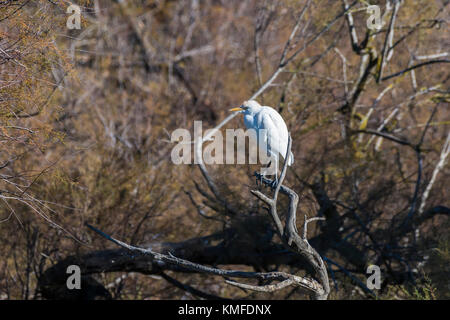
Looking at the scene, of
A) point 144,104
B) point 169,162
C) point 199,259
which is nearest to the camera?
point 199,259

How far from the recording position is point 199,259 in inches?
280

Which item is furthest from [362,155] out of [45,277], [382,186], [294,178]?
[45,277]

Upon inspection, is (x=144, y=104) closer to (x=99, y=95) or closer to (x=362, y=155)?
(x=99, y=95)

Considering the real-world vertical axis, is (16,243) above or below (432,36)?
below

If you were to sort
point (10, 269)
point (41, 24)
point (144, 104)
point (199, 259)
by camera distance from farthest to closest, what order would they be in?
point (144, 104) < point (10, 269) < point (199, 259) < point (41, 24)

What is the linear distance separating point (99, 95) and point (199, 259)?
709 centimetres

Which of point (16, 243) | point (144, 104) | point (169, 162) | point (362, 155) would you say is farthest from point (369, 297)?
point (144, 104)

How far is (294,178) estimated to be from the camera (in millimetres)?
7375

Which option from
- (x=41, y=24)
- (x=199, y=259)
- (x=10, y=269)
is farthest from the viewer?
(x=10, y=269)

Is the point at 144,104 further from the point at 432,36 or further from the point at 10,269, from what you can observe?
the point at 432,36

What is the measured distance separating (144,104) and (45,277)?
609 cm

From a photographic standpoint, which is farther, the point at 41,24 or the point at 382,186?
the point at 382,186

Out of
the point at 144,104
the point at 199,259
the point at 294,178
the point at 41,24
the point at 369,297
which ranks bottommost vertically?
the point at 369,297

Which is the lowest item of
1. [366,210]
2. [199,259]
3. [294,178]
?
[199,259]
